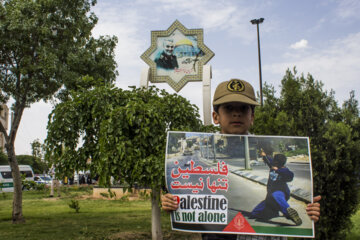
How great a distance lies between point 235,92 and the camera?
178cm

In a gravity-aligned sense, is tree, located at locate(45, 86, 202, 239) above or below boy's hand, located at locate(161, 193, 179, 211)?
above

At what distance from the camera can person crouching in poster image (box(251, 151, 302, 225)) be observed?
1724 millimetres

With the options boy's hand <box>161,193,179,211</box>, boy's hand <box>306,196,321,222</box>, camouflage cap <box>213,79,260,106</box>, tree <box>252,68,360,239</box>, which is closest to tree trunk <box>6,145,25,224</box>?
tree <box>252,68,360,239</box>

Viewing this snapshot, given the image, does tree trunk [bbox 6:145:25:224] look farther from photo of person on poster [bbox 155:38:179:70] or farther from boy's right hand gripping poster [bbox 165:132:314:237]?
boy's right hand gripping poster [bbox 165:132:314:237]

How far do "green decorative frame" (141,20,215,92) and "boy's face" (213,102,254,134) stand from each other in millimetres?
5326

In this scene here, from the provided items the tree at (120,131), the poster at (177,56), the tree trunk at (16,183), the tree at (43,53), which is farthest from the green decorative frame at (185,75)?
the tree trunk at (16,183)

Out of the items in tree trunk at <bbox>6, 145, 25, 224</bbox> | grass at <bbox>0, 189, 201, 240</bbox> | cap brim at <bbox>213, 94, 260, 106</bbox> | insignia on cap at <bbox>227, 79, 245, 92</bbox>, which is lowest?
grass at <bbox>0, 189, 201, 240</bbox>

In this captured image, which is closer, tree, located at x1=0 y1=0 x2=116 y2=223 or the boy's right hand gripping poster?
the boy's right hand gripping poster

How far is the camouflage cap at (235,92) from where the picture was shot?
173 centimetres

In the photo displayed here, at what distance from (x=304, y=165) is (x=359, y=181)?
8.87ft

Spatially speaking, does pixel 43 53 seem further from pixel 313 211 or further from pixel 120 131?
pixel 313 211

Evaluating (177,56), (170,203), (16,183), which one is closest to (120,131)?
(177,56)

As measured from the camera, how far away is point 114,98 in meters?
5.63

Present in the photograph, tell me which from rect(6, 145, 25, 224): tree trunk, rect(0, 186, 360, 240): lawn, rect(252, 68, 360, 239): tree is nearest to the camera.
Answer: rect(252, 68, 360, 239): tree
